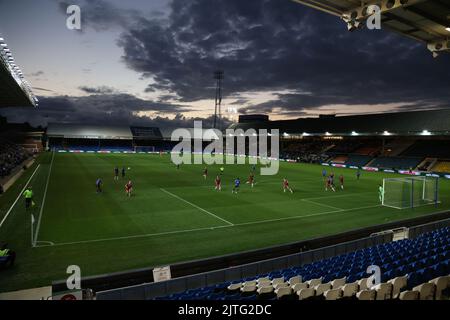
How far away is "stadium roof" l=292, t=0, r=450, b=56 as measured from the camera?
7.65 m

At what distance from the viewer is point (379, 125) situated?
2571 inches

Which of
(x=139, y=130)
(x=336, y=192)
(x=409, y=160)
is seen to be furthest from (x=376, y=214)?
(x=139, y=130)

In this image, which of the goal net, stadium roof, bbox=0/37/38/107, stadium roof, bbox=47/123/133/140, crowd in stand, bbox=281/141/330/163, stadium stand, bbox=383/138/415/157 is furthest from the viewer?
stadium roof, bbox=47/123/133/140

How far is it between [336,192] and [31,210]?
27489 millimetres

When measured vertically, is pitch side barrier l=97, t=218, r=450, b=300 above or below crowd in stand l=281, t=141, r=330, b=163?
below

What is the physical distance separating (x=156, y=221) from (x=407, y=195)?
2493cm

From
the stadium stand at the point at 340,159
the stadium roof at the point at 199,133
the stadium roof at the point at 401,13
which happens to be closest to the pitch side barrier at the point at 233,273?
the stadium roof at the point at 401,13

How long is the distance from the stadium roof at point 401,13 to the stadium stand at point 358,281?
21.6 feet

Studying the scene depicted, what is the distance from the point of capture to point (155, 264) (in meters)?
14.3

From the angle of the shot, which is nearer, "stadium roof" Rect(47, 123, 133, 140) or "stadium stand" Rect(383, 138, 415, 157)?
"stadium stand" Rect(383, 138, 415, 157)

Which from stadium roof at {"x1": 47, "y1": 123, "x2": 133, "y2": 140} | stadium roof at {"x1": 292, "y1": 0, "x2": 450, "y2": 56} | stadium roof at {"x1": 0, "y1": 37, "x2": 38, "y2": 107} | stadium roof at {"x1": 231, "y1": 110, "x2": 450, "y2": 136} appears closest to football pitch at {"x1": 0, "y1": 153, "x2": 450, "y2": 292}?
stadium roof at {"x1": 0, "y1": 37, "x2": 38, "y2": 107}

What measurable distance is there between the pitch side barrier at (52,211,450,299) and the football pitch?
2.61 meters

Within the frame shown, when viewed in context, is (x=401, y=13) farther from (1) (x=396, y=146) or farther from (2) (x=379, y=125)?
(1) (x=396, y=146)

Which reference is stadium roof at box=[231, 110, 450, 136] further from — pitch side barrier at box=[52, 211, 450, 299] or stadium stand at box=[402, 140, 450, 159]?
pitch side barrier at box=[52, 211, 450, 299]
